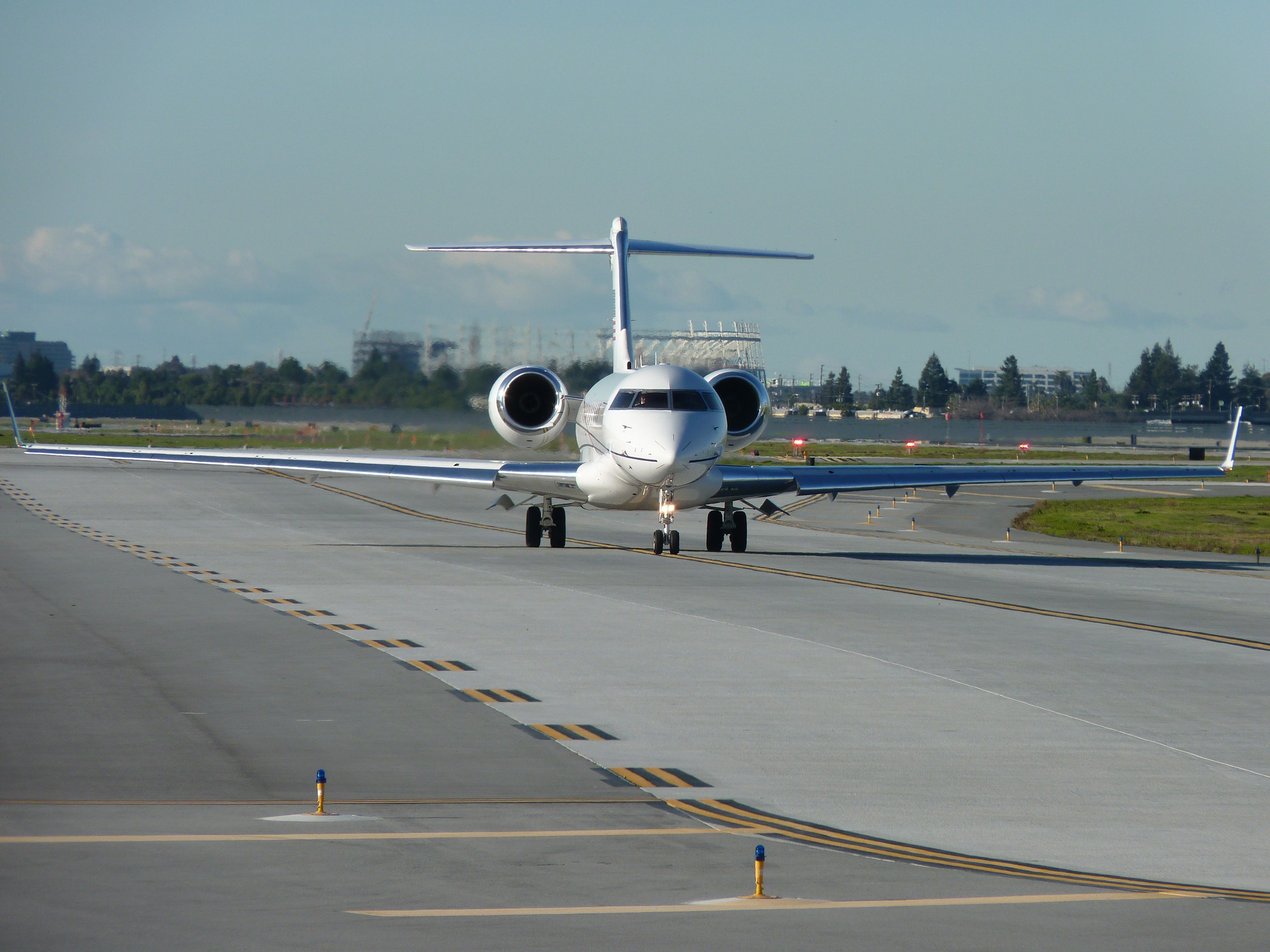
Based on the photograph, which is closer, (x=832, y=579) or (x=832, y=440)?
(x=832, y=579)

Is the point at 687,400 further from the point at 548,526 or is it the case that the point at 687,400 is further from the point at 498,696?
the point at 498,696

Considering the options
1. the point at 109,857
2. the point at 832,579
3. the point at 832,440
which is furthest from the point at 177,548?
the point at 832,440

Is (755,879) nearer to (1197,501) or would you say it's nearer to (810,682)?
(810,682)

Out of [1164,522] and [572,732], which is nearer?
[572,732]

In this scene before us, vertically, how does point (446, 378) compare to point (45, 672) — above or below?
above

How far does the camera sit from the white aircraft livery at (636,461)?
31.7 meters

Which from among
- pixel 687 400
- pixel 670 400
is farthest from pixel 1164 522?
pixel 670 400

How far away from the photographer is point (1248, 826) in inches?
429

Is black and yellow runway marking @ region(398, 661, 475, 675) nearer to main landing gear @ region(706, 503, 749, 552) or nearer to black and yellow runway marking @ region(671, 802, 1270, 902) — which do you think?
black and yellow runway marking @ region(671, 802, 1270, 902)

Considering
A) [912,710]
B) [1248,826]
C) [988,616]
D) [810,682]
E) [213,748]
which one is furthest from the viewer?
[988,616]

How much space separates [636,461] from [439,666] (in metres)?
14.2

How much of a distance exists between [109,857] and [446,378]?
33.6 metres

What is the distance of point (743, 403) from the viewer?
1410 inches

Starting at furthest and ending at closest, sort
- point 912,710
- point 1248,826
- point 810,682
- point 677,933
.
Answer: point 810,682 < point 912,710 < point 1248,826 < point 677,933
